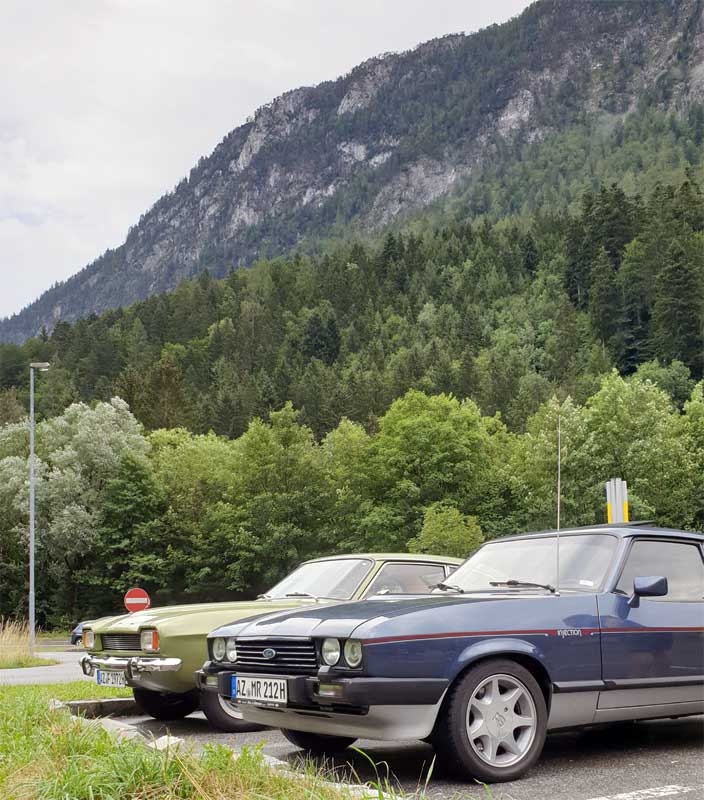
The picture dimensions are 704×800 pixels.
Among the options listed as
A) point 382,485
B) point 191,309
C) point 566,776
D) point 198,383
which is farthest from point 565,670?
point 191,309

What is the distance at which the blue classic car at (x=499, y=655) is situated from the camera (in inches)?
232

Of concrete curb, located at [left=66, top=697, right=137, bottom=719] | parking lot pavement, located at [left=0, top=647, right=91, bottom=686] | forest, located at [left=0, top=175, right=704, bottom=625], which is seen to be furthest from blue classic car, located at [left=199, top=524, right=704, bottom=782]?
forest, located at [left=0, top=175, right=704, bottom=625]

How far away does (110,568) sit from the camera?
6009cm

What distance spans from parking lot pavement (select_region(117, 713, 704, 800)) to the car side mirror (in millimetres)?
1024

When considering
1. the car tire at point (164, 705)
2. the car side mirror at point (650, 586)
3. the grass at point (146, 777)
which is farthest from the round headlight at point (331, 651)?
the car tire at point (164, 705)

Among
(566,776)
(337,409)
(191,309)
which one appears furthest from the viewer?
(191,309)

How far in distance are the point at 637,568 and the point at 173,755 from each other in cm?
354

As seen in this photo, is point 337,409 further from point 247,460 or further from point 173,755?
point 173,755

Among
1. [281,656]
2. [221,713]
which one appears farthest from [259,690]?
[221,713]

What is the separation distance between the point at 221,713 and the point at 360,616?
2.94 m

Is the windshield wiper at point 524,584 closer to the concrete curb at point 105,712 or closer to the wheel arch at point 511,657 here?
the wheel arch at point 511,657

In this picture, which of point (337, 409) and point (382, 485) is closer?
point (382, 485)

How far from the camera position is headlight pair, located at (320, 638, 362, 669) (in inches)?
234

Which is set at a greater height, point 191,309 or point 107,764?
point 191,309
